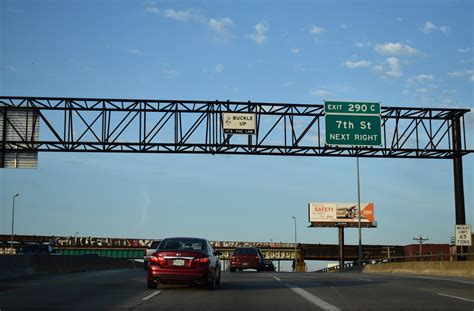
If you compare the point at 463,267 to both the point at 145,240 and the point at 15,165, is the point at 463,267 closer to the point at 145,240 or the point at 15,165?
the point at 15,165

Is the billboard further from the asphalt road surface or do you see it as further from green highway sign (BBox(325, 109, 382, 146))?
the asphalt road surface

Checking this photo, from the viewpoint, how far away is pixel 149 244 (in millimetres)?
101875

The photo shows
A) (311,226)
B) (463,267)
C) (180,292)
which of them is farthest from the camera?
(311,226)

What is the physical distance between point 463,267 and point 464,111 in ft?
33.8

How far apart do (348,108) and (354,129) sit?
4.12ft

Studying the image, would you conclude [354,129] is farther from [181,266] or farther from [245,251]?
[181,266]

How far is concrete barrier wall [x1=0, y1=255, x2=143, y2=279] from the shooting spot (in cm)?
2364

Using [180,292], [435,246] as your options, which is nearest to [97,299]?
[180,292]

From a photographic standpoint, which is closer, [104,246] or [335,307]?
[335,307]

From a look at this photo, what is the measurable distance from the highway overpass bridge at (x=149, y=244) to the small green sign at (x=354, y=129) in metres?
71.9

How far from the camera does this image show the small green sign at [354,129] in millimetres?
33500

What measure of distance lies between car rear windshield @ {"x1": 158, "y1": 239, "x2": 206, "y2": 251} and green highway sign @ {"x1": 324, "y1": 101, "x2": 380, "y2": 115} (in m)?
18.4

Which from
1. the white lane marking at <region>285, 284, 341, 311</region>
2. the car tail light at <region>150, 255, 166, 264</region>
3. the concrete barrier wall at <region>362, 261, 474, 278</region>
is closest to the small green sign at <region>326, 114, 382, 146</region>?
the concrete barrier wall at <region>362, 261, 474, 278</region>

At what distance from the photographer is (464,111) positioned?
3547 cm
